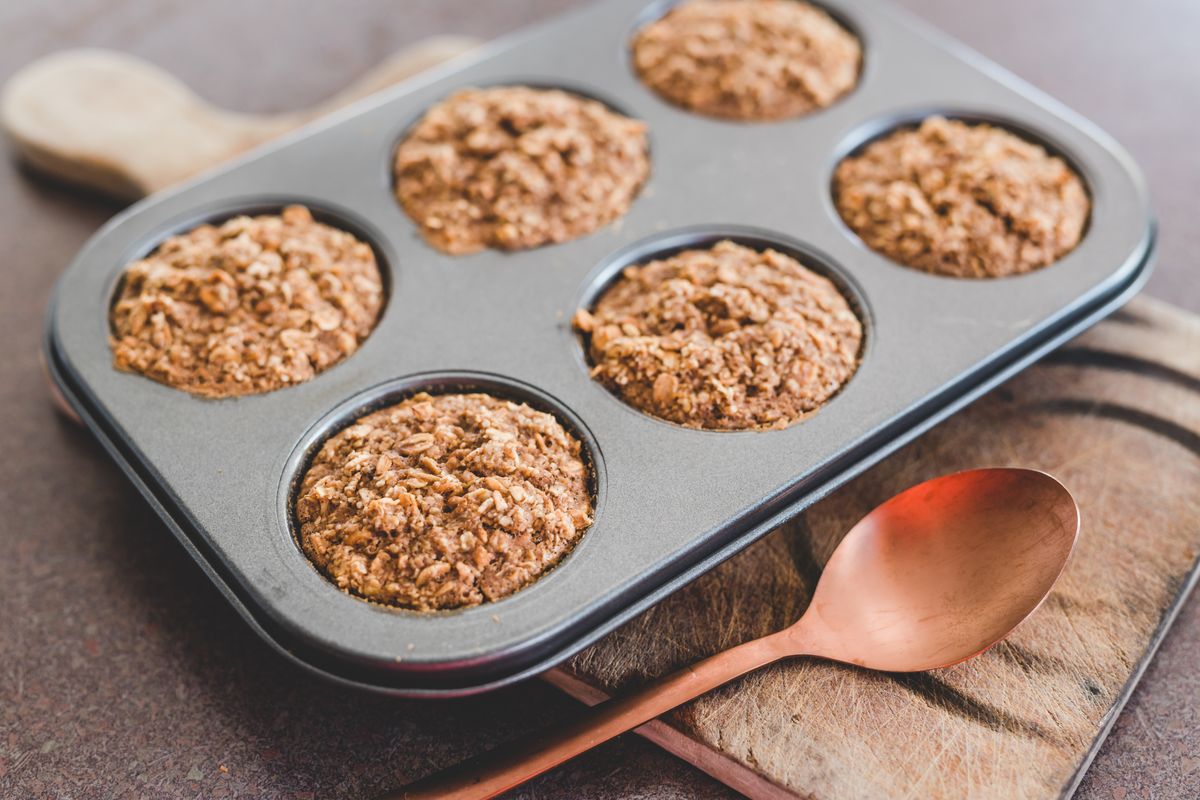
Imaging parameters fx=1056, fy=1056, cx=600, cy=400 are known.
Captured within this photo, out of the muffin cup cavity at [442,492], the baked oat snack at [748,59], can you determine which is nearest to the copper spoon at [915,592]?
the muffin cup cavity at [442,492]

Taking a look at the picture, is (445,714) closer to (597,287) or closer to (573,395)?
(573,395)

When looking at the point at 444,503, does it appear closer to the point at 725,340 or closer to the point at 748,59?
the point at 725,340

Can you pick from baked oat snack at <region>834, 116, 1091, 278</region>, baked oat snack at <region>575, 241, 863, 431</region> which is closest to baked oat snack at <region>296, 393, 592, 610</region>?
baked oat snack at <region>575, 241, 863, 431</region>

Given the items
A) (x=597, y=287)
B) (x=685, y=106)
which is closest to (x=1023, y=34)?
(x=685, y=106)

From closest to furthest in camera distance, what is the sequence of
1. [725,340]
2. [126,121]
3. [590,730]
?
[590,730], [725,340], [126,121]

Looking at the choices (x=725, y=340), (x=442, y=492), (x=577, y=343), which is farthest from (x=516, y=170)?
(x=442, y=492)

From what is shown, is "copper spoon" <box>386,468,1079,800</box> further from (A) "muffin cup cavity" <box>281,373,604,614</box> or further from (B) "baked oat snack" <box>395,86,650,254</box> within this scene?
(B) "baked oat snack" <box>395,86,650,254</box>

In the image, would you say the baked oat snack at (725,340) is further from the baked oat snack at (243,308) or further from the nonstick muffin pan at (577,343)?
the baked oat snack at (243,308)
